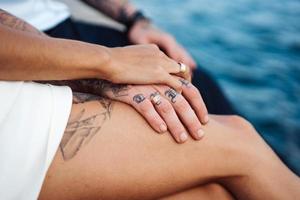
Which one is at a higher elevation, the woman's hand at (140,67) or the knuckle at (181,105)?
the woman's hand at (140,67)

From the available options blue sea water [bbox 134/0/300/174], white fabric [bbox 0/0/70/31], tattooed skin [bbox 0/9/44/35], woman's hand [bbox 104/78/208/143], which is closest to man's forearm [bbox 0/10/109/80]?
woman's hand [bbox 104/78/208/143]

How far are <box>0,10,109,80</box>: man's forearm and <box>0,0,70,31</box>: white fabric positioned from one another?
0.64 metres

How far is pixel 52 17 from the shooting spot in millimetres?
1841

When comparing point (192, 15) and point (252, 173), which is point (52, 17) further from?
point (192, 15)

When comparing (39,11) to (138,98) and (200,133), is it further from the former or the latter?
(200,133)

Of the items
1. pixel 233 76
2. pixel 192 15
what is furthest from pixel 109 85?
pixel 192 15

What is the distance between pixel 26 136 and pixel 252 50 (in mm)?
3103

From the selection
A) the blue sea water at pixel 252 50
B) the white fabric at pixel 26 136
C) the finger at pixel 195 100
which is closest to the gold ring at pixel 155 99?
the finger at pixel 195 100

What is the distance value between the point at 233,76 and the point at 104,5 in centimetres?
153

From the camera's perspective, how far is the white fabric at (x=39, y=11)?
1684 mm

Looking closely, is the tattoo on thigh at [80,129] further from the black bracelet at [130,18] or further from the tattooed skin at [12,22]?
the black bracelet at [130,18]

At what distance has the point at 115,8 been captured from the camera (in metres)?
2.28

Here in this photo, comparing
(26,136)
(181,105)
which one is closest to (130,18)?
(181,105)

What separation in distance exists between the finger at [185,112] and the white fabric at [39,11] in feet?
2.46
